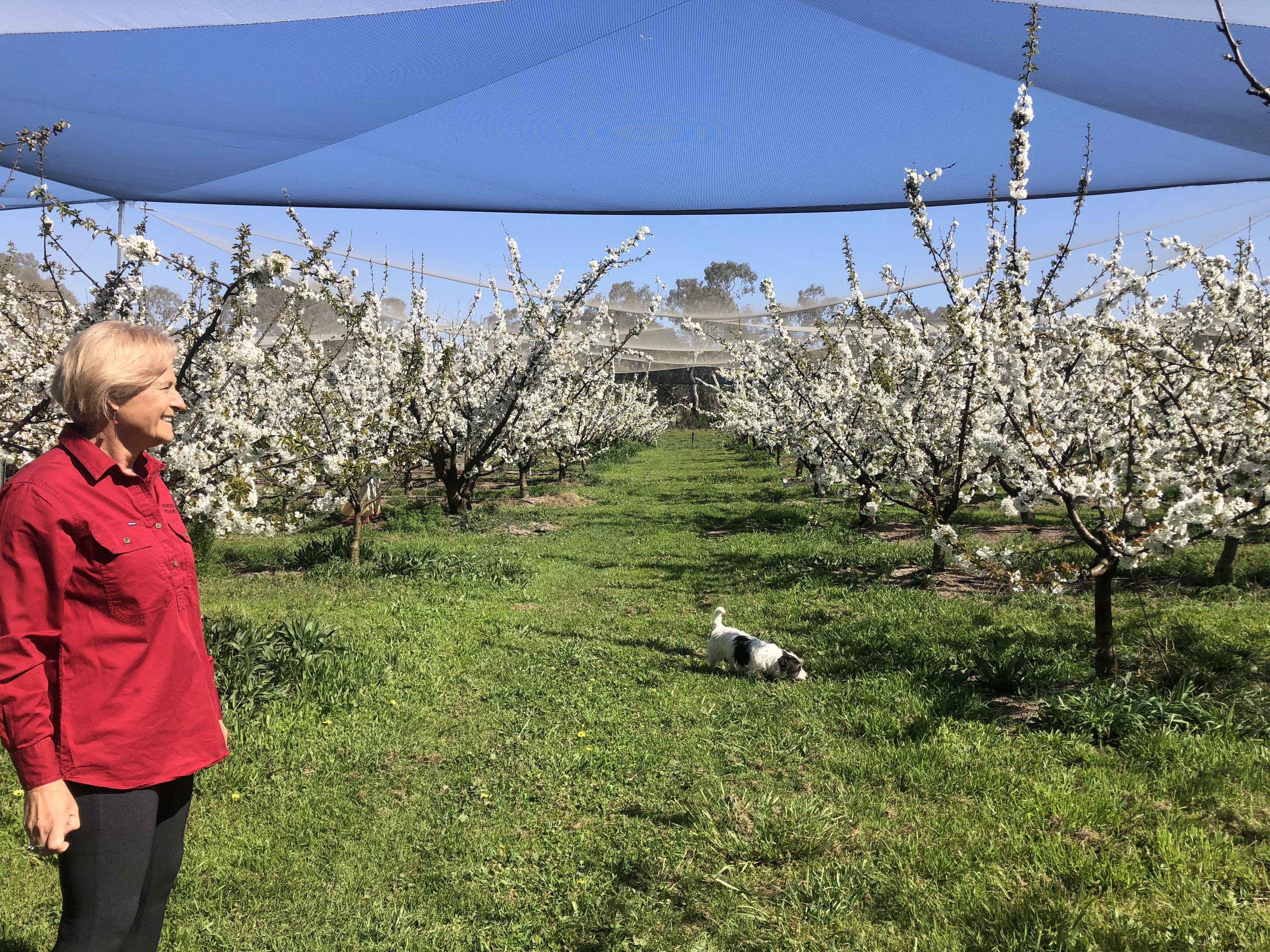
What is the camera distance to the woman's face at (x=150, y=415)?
185cm

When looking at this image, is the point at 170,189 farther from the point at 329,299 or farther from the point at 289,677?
the point at 289,677

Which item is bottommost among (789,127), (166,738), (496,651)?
(496,651)

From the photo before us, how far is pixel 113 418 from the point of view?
6.01 ft

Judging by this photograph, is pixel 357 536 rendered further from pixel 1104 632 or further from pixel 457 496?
pixel 1104 632

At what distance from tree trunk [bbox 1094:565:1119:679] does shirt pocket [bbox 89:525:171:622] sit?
463cm

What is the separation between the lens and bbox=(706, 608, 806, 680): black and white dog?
5.04 meters

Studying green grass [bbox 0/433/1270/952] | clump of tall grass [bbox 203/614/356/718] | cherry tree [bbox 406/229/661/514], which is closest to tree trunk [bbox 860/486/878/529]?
green grass [bbox 0/433/1270/952]

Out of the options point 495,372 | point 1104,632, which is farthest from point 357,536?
point 1104,632

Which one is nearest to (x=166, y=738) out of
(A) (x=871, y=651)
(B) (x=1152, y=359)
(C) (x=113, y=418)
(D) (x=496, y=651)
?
(C) (x=113, y=418)

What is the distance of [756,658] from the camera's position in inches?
199

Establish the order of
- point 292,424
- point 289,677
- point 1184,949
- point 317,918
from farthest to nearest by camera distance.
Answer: point 292,424 < point 289,677 < point 317,918 < point 1184,949

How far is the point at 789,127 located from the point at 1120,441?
202 inches

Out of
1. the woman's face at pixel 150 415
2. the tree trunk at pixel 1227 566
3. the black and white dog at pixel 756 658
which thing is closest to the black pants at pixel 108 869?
the woman's face at pixel 150 415

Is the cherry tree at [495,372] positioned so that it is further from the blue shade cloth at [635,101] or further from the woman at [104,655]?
the woman at [104,655]
